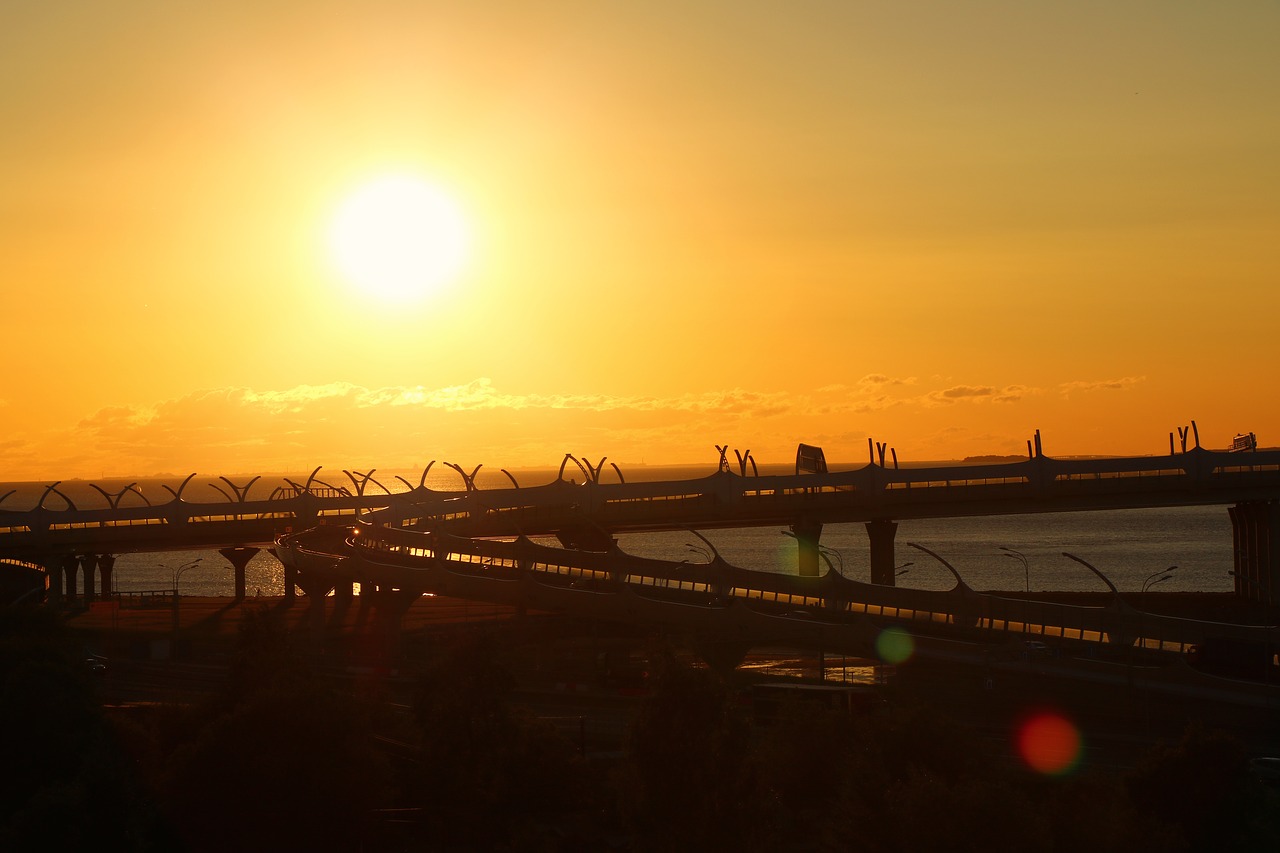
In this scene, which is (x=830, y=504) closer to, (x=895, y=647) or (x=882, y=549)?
(x=882, y=549)

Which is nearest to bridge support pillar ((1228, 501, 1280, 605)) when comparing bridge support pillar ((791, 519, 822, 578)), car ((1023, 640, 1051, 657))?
bridge support pillar ((791, 519, 822, 578))

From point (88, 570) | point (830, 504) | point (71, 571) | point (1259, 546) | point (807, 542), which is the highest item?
point (830, 504)

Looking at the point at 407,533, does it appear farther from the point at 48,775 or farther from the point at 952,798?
the point at 952,798

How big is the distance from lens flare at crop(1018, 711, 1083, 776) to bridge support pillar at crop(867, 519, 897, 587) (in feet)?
Result: 185

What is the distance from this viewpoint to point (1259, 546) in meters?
115

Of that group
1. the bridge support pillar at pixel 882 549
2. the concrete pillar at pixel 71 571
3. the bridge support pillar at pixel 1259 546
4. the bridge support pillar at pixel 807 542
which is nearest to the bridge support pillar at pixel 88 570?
the concrete pillar at pixel 71 571

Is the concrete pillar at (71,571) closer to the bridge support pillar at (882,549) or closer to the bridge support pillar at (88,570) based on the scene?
the bridge support pillar at (88,570)

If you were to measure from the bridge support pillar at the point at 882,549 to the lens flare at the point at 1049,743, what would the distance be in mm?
56482

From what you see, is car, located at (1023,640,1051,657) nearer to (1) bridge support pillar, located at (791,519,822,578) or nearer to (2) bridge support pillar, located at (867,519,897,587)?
(2) bridge support pillar, located at (867,519,897,587)

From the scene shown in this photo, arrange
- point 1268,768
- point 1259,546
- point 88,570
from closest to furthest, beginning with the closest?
1. point 1268,768
2. point 1259,546
3. point 88,570

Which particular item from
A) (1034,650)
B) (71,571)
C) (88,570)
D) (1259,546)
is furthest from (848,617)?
(88,570)

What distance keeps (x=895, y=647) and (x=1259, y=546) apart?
2820 inches

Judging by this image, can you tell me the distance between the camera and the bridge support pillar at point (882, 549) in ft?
363

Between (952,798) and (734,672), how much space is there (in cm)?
3568
